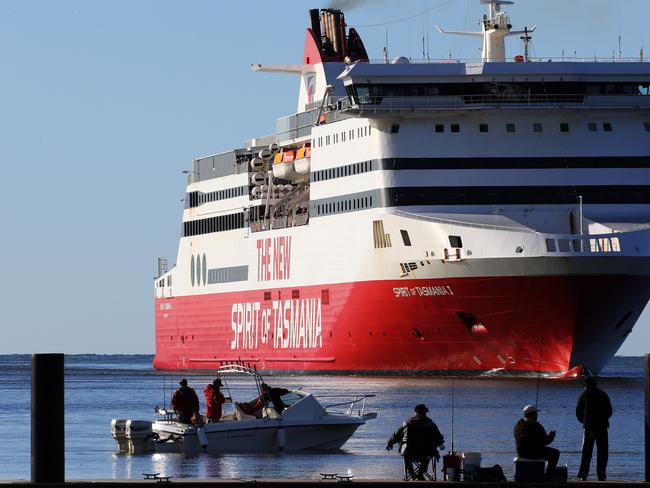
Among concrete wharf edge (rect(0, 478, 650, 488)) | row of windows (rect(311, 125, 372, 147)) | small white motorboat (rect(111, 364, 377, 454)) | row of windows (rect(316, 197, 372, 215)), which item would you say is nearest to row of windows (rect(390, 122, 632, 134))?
row of windows (rect(311, 125, 372, 147))

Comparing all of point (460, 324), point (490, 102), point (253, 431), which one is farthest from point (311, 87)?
point (253, 431)

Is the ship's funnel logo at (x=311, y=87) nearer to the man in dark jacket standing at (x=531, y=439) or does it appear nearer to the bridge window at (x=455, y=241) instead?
the bridge window at (x=455, y=241)

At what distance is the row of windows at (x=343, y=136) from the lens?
5866 centimetres

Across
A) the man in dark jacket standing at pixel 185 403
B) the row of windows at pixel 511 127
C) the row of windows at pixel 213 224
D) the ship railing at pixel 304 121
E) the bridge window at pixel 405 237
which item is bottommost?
the man in dark jacket standing at pixel 185 403

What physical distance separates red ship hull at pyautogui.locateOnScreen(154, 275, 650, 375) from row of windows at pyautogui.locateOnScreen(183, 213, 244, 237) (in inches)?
271

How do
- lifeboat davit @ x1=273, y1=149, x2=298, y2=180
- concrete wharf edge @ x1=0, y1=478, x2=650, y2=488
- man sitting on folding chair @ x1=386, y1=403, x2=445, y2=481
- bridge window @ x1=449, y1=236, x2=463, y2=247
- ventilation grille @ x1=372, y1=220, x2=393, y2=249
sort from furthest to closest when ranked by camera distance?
lifeboat davit @ x1=273, y1=149, x2=298, y2=180, ventilation grille @ x1=372, y1=220, x2=393, y2=249, bridge window @ x1=449, y1=236, x2=463, y2=247, man sitting on folding chair @ x1=386, y1=403, x2=445, y2=481, concrete wharf edge @ x1=0, y1=478, x2=650, y2=488

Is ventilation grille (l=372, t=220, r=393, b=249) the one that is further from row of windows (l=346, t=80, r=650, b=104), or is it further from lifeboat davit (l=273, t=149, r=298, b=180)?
lifeboat davit (l=273, t=149, r=298, b=180)

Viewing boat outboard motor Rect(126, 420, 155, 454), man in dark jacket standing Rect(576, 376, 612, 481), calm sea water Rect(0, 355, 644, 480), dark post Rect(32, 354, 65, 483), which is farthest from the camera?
boat outboard motor Rect(126, 420, 155, 454)

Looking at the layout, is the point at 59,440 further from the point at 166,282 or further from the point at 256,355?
the point at 166,282

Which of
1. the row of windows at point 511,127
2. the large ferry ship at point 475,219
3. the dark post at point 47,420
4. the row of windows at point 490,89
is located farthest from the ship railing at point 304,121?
the dark post at point 47,420

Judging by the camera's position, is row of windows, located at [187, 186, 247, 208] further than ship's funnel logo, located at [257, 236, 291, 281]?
Yes

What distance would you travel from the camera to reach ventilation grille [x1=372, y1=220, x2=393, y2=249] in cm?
5694

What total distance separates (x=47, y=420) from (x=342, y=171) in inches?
1545

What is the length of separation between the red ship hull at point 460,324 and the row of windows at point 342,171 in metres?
3.70
